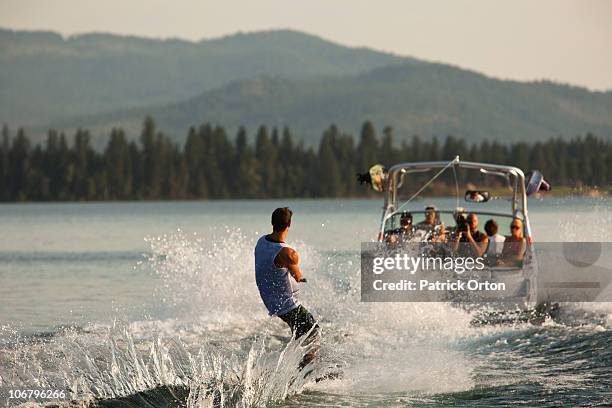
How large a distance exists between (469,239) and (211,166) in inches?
6753

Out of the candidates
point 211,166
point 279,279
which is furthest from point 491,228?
point 211,166

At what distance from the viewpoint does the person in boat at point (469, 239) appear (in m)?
18.6

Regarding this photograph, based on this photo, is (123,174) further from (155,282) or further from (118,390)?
(118,390)

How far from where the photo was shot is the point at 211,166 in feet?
620

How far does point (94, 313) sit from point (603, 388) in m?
11.7

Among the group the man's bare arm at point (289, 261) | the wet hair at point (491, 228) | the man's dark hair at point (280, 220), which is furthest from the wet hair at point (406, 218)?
the man's bare arm at point (289, 261)

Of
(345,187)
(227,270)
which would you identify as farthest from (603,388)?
(345,187)

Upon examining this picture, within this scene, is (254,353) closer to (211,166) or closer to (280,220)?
(280,220)

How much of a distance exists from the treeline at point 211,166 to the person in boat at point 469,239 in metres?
157

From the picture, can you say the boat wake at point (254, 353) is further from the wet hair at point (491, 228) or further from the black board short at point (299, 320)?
the wet hair at point (491, 228)

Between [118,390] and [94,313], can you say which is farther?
[94,313]

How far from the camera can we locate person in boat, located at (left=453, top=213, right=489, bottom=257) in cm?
1861

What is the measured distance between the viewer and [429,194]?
535ft

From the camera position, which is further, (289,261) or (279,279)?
(279,279)
